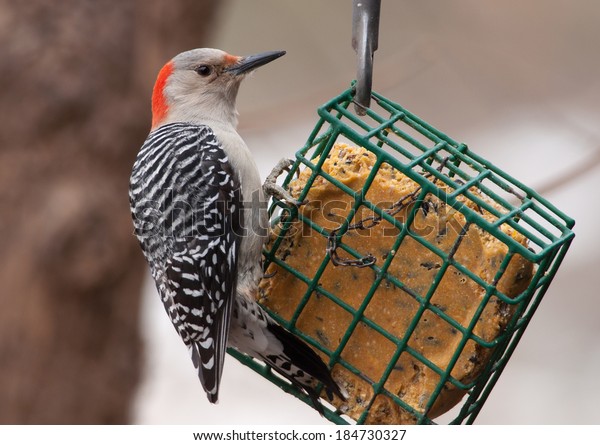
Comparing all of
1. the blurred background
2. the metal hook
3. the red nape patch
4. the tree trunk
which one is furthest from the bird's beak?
the tree trunk

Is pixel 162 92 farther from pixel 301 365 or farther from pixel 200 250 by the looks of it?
pixel 301 365

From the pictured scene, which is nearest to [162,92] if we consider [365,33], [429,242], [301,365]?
[365,33]

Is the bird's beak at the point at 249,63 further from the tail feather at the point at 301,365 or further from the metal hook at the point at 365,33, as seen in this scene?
the tail feather at the point at 301,365

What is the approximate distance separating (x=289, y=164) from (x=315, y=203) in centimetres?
36

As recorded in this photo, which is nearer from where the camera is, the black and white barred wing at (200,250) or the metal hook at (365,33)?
the metal hook at (365,33)

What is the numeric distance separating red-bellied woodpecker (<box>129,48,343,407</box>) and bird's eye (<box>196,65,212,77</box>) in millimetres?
361

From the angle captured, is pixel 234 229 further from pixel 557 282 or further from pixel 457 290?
pixel 557 282

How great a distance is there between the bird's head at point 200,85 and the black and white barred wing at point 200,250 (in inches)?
16.6

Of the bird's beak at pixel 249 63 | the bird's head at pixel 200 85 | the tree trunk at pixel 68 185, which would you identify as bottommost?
the tree trunk at pixel 68 185

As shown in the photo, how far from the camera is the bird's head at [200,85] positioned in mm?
4199

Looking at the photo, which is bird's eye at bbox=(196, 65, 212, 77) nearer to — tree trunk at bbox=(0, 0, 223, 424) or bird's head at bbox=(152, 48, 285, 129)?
bird's head at bbox=(152, 48, 285, 129)

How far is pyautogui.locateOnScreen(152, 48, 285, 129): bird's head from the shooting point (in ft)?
13.8

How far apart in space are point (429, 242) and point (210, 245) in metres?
0.97

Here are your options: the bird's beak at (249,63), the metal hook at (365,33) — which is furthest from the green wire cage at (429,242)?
the bird's beak at (249,63)
